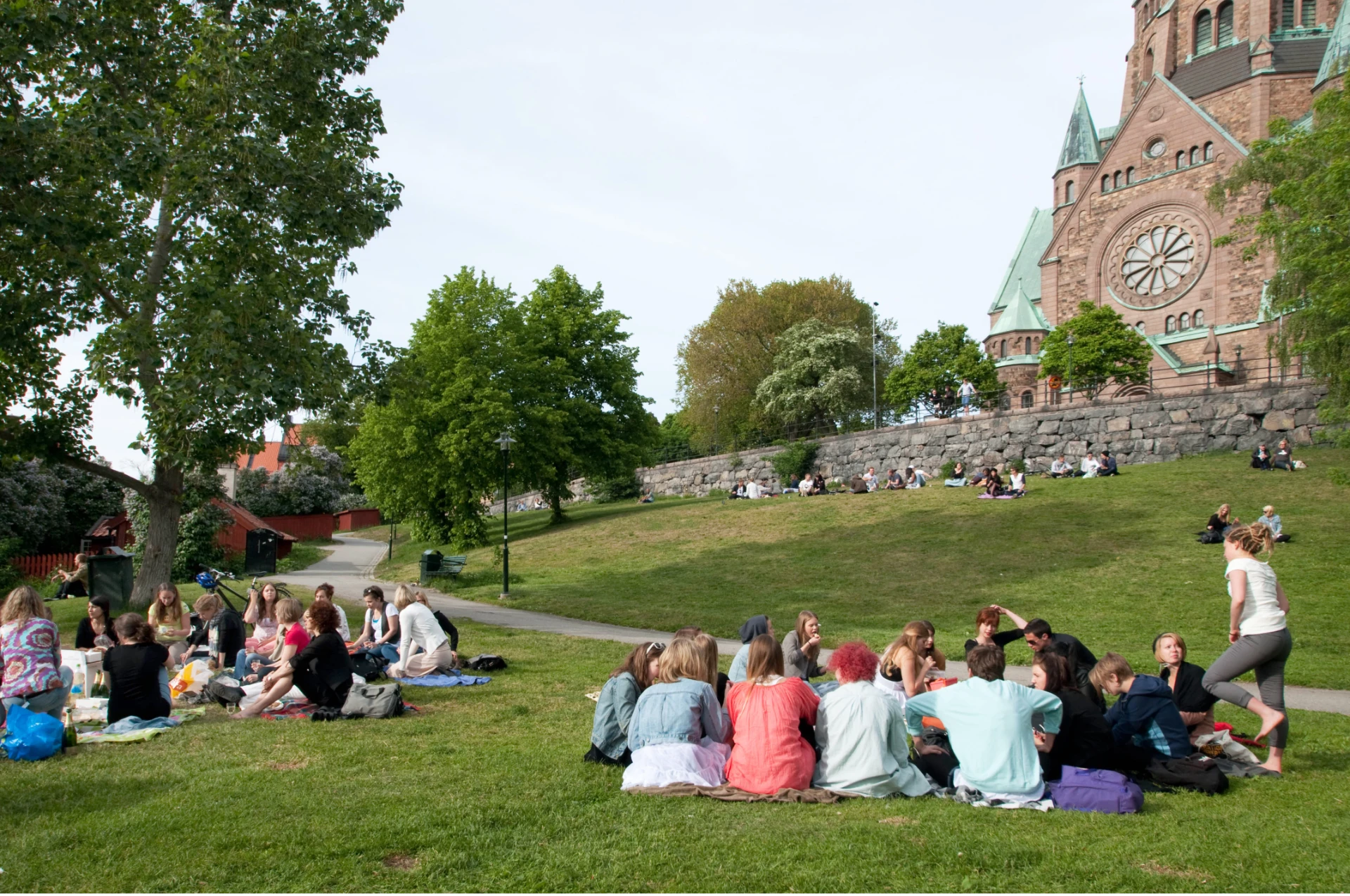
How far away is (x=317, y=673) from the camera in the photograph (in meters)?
8.95

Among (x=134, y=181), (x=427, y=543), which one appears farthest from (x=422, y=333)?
(x=134, y=181)

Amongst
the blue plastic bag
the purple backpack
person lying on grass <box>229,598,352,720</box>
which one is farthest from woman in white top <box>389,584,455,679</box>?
the purple backpack

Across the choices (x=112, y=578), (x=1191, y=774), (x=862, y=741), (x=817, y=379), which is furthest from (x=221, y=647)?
(x=817, y=379)

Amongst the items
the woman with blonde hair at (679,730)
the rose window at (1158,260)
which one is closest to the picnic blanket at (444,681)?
the woman with blonde hair at (679,730)

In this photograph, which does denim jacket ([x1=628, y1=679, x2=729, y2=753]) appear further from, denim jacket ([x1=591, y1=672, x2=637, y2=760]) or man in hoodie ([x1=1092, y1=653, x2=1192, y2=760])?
man in hoodie ([x1=1092, y1=653, x2=1192, y2=760])

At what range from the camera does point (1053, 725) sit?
652 centimetres

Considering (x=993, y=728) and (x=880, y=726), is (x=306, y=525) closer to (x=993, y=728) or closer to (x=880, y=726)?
(x=880, y=726)

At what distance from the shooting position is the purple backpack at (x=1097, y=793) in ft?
19.7

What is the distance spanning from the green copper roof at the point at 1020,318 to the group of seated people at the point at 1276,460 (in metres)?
30.0

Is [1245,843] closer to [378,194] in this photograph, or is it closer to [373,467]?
[378,194]

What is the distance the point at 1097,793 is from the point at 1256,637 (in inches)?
→ 97.2

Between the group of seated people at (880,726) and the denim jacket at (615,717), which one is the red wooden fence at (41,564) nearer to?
the denim jacket at (615,717)

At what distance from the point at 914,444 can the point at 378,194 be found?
27143 millimetres

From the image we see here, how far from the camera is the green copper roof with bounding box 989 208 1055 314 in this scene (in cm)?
6412
